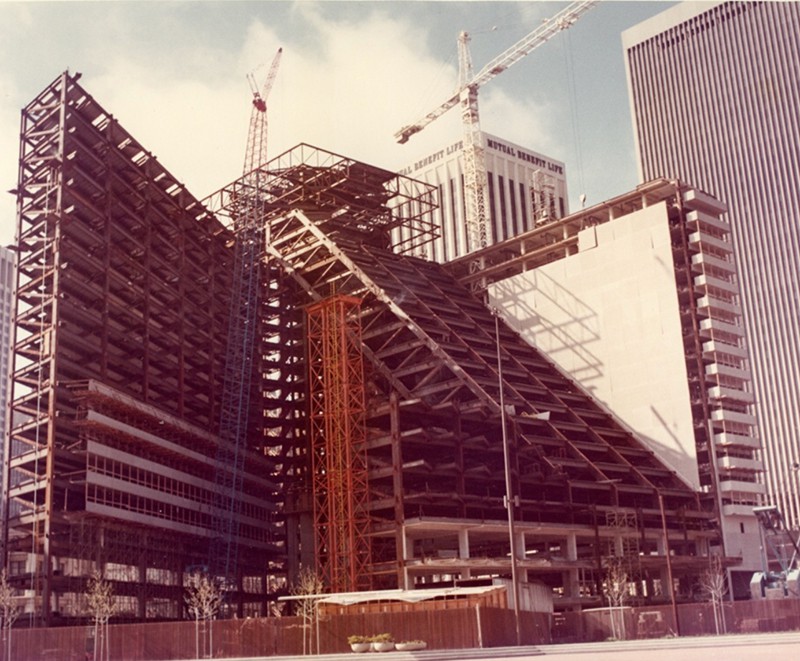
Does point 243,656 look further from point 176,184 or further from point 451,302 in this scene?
point 451,302

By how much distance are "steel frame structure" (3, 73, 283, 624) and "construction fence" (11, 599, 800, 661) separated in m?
32.4

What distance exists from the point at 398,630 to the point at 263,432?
304ft

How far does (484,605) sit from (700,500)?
267 ft

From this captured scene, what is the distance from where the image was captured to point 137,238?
128875mm

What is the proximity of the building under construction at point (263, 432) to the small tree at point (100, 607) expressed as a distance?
2.61m

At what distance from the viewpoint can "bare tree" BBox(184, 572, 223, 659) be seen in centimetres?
6425

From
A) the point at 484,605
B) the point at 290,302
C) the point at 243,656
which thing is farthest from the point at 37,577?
the point at 290,302

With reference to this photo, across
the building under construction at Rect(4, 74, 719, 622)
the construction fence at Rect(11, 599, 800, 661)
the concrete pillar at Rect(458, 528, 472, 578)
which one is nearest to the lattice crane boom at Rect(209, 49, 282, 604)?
the building under construction at Rect(4, 74, 719, 622)

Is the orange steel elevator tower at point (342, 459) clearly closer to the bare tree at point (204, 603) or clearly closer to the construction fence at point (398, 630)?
the bare tree at point (204, 603)

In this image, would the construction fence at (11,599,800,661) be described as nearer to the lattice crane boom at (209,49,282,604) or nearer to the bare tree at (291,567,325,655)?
the bare tree at (291,567,325,655)

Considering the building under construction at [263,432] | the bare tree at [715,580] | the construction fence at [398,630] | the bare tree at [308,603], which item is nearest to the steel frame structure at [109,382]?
the building under construction at [263,432]

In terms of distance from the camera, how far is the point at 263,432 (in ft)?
498

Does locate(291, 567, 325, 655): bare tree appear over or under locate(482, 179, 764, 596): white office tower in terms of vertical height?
under

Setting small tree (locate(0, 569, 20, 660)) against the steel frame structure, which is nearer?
small tree (locate(0, 569, 20, 660))
